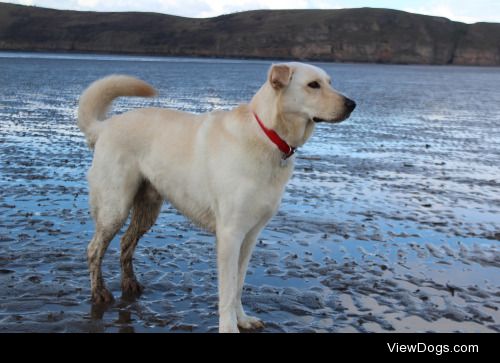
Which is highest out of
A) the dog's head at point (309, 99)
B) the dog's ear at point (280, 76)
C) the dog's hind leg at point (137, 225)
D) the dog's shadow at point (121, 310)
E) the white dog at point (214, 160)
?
the dog's ear at point (280, 76)

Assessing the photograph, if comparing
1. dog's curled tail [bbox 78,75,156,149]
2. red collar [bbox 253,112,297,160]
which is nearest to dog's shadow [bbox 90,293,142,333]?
dog's curled tail [bbox 78,75,156,149]

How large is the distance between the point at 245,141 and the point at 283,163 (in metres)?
0.33

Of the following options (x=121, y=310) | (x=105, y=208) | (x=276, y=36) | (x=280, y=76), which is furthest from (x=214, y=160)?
(x=276, y=36)

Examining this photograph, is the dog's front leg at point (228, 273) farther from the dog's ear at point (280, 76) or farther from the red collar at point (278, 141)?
the dog's ear at point (280, 76)

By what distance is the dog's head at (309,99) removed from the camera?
4938 millimetres

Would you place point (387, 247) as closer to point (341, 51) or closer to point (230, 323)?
point (230, 323)

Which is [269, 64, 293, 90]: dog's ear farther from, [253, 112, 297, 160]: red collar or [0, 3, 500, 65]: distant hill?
[0, 3, 500, 65]: distant hill

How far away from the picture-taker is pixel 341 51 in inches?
5408

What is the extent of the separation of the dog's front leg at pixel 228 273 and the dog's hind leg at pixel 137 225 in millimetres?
1145

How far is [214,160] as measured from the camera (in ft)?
16.8

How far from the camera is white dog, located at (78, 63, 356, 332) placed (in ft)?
16.3

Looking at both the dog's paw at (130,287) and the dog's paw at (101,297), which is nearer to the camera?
the dog's paw at (101,297)

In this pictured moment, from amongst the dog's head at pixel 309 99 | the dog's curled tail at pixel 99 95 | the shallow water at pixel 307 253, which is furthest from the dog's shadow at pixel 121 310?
the dog's head at pixel 309 99

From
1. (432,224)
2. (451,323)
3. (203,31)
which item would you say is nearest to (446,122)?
(432,224)
